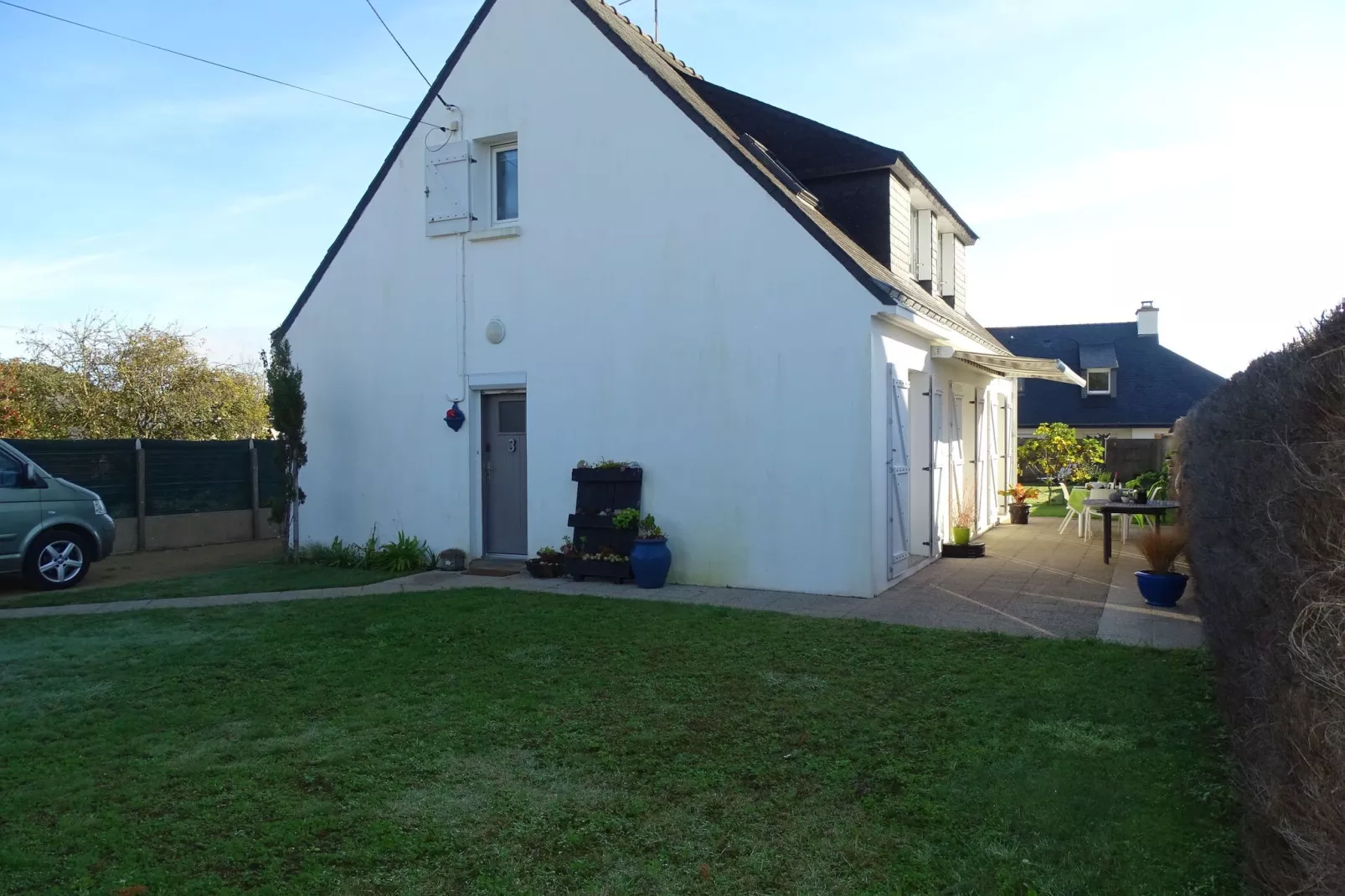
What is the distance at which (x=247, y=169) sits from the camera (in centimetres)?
1177

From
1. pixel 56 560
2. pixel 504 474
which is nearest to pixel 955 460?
pixel 504 474

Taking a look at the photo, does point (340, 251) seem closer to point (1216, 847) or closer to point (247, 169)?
point (247, 169)

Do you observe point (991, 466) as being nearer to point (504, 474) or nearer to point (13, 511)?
point (504, 474)

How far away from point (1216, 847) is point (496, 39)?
11.2m

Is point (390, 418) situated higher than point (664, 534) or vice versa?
point (390, 418)

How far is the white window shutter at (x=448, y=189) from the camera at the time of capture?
466 inches

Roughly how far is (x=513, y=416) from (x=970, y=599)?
234 inches

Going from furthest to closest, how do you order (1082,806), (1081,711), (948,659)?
(948,659) → (1081,711) → (1082,806)

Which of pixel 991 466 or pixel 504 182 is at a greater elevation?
pixel 504 182

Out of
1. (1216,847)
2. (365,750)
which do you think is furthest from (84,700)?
(1216,847)

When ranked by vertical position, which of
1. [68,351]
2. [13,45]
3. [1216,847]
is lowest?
[1216,847]

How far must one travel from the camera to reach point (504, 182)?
12.1 metres

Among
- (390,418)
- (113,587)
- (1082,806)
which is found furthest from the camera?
(390,418)

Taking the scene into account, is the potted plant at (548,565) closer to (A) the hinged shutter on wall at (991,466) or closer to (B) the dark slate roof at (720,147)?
(B) the dark slate roof at (720,147)
